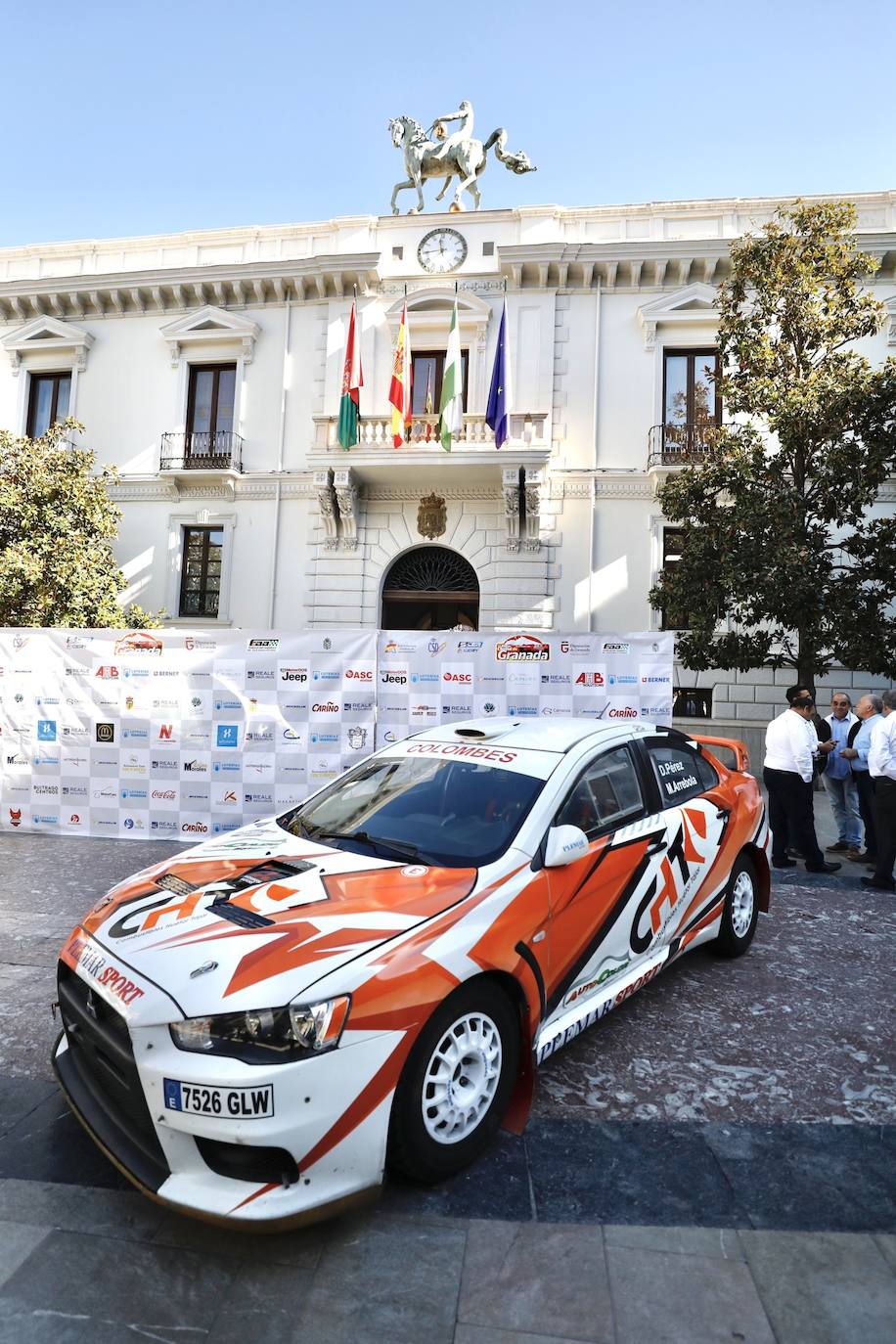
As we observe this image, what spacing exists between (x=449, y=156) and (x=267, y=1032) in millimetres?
19412

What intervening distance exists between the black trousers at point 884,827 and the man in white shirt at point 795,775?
25.0 inches

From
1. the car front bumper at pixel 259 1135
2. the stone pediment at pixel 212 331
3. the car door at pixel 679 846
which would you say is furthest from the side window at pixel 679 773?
the stone pediment at pixel 212 331

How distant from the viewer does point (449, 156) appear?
1684cm

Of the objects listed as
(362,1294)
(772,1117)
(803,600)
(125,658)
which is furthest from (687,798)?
(803,600)

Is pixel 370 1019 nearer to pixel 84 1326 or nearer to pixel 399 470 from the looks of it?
pixel 84 1326

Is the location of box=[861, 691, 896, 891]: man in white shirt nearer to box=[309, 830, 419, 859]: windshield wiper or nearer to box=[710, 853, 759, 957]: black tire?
box=[710, 853, 759, 957]: black tire

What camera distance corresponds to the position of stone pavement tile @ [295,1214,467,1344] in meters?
2.06

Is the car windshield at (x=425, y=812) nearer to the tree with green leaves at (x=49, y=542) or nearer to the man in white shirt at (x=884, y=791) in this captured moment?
the man in white shirt at (x=884, y=791)

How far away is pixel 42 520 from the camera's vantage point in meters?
13.8

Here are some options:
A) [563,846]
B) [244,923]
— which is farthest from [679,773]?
[244,923]

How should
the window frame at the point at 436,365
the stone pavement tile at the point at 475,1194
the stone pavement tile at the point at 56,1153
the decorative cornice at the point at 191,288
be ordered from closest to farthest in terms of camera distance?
the stone pavement tile at the point at 475,1194 → the stone pavement tile at the point at 56,1153 → the decorative cornice at the point at 191,288 → the window frame at the point at 436,365

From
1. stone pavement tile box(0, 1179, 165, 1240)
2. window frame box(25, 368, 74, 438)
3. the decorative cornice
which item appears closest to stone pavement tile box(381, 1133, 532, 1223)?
stone pavement tile box(0, 1179, 165, 1240)

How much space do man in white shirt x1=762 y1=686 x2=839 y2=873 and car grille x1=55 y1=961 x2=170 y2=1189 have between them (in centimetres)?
667

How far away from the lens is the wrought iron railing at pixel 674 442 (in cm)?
1532
